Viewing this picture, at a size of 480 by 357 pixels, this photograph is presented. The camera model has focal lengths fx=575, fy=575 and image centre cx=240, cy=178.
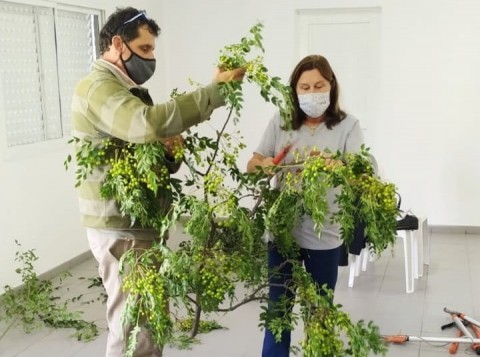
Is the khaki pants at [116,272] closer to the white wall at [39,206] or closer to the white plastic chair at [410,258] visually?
the white wall at [39,206]

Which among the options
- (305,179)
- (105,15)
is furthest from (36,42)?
(305,179)

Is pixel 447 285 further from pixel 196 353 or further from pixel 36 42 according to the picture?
pixel 36 42

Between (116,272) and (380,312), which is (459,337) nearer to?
(380,312)

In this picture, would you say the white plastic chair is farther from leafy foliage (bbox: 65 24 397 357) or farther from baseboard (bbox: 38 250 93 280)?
leafy foliage (bbox: 65 24 397 357)

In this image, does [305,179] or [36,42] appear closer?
[305,179]

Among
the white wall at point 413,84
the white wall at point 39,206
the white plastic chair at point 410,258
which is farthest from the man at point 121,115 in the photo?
the white wall at point 413,84

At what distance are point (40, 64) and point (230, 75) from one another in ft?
10.1

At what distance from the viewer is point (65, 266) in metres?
4.54

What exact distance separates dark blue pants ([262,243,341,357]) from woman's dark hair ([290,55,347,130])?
50cm

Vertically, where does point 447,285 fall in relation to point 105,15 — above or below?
below

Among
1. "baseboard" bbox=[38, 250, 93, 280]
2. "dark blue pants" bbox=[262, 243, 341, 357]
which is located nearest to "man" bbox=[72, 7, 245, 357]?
"dark blue pants" bbox=[262, 243, 341, 357]

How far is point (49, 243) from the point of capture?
14.2ft

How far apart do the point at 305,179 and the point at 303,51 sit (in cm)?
412

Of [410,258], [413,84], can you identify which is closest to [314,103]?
[410,258]
